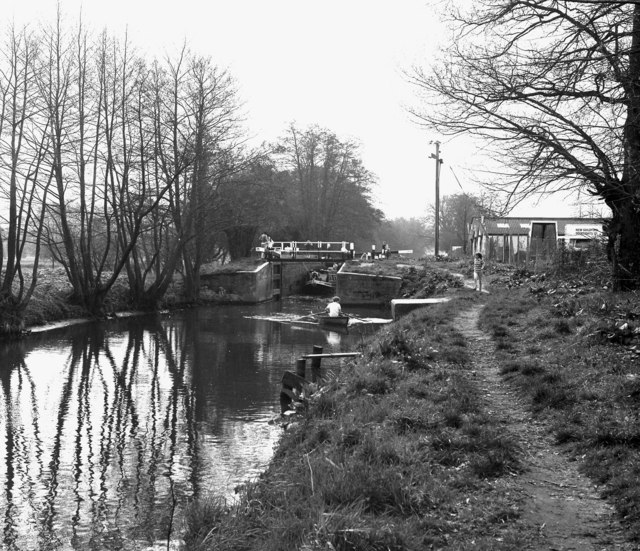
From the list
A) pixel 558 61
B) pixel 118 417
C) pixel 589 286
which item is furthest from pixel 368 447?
pixel 589 286

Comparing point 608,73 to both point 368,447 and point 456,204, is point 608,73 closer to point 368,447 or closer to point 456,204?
point 368,447

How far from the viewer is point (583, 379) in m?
7.68

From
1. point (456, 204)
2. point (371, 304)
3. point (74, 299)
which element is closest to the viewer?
point (74, 299)

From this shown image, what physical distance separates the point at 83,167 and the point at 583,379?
24.8 meters

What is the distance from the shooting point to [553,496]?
502 cm

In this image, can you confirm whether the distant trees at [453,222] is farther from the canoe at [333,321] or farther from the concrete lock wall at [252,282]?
the canoe at [333,321]

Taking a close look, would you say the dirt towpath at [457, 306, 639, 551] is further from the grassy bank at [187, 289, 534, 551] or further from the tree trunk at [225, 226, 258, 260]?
the tree trunk at [225, 226, 258, 260]

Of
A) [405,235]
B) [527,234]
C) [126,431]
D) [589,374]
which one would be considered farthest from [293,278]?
[405,235]

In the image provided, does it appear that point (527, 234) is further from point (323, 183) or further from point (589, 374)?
point (589, 374)

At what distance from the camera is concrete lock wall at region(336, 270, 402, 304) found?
37.6 metres

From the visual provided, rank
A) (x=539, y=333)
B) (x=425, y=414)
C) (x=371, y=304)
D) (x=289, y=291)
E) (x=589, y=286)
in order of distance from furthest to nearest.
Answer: (x=289, y=291)
(x=371, y=304)
(x=589, y=286)
(x=539, y=333)
(x=425, y=414)

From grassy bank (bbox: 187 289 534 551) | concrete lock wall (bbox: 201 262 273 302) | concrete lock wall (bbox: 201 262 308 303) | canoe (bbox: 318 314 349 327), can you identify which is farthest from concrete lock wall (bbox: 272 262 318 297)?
grassy bank (bbox: 187 289 534 551)

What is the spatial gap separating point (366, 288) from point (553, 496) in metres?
33.4

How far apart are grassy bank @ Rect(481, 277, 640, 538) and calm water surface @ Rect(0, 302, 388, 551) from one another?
3.64 metres
